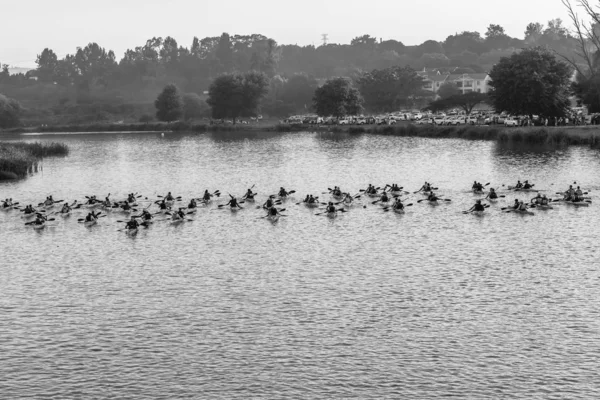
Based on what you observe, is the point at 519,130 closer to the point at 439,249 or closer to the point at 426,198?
the point at 426,198

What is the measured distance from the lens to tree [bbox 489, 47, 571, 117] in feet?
465

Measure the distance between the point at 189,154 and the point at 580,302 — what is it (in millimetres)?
107969

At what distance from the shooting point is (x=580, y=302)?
4244 centimetres

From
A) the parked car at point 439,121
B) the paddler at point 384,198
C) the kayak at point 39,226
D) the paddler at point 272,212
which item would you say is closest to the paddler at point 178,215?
the paddler at point 272,212

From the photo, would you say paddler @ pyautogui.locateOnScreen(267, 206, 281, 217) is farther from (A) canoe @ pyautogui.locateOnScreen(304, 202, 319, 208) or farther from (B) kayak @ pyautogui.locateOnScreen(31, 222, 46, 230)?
(B) kayak @ pyautogui.locateOnScreen(31, 222, 46, 230)

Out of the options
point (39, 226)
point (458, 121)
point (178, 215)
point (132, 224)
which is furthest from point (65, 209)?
point (458, 121)

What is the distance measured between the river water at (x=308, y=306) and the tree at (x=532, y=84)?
208ft

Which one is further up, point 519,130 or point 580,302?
point 519,130

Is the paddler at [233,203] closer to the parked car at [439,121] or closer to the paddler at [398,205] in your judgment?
the paddler at [398,205]

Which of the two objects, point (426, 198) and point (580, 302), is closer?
point (580, 302)

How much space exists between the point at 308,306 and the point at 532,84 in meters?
110

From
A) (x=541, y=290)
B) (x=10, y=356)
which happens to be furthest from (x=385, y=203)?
(x=10, y=356)

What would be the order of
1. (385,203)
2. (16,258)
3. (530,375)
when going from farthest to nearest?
(385,203) < (16,258) < (530,375)

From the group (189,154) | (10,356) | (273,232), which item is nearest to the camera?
(10,356)
